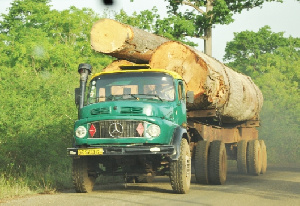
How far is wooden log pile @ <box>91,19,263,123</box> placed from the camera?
14445 millimetres

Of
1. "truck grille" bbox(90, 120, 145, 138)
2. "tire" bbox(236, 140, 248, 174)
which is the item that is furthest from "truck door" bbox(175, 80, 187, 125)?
"tire" bbox(236, 140, 248, 174)

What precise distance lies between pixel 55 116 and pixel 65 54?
1763cm

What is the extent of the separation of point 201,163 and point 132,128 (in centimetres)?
349

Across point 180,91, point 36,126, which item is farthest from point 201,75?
point 36,126

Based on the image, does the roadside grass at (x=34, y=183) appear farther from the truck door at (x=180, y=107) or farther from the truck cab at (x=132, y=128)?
the truck door at (x=180, y=107)

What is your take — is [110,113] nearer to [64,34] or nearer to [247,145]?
[247,145]

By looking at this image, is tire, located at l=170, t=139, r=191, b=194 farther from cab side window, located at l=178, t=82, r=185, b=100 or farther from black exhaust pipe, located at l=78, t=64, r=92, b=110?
black exhaust pipe, located at l=78, t=64, r=92, b=110

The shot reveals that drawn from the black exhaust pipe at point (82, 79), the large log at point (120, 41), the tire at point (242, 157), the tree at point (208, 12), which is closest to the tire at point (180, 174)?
the black exhaust pipe at point (82, 79)

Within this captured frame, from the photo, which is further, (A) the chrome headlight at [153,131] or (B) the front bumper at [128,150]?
(A) the chrome headlight at [153,131]

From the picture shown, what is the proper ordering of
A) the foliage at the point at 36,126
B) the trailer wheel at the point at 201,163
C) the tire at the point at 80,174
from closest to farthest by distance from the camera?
the tire at the point at 80,174 < the trailer wheel at the point at 201,163 < the foliage at the point at 36,126

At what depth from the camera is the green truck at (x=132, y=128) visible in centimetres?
1133

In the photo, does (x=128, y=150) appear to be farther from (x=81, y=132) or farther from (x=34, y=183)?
(x=34, y=183)

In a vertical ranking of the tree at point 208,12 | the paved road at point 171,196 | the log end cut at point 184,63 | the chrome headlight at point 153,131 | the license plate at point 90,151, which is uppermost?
the tree at point 208,12

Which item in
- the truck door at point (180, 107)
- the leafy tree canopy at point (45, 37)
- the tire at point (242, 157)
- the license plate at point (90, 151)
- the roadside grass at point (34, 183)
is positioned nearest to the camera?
the license plate at point (90, 151)
